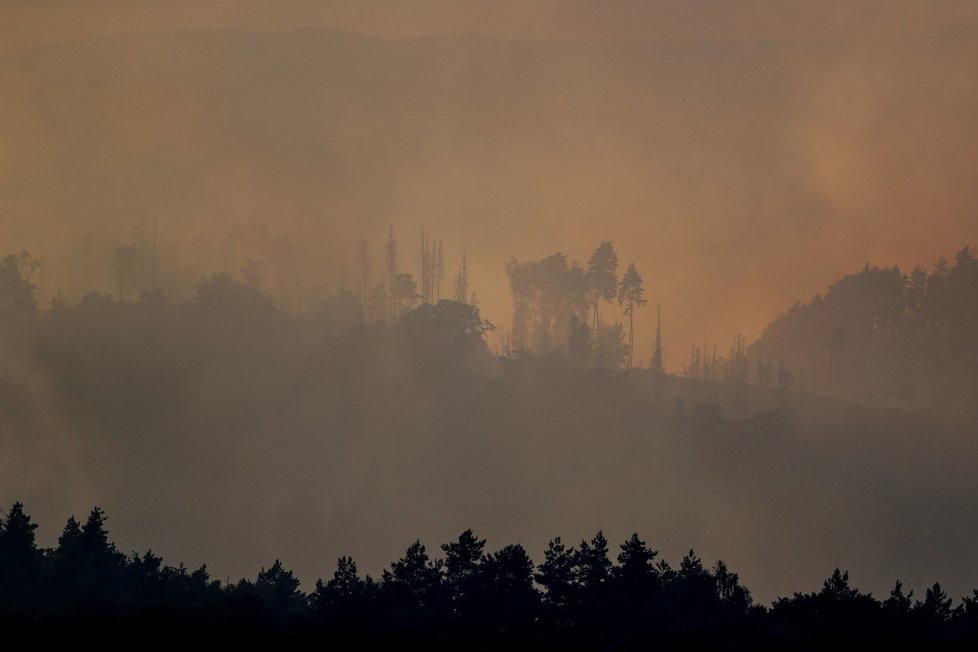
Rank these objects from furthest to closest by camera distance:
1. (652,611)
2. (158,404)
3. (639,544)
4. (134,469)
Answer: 1. (158,404)
2. (134,469)
3. (639,544)
4. (652,611)

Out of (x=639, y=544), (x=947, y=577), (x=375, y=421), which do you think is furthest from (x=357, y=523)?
(x=639, y=544)

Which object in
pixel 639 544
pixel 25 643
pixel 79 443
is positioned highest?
pixel 79 443

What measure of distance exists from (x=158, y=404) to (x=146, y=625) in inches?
5727

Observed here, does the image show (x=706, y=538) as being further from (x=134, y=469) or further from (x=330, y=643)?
(x=330, y=643)

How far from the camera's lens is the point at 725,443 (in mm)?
198375

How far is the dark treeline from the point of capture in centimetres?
4966

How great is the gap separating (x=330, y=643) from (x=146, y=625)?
7984mm

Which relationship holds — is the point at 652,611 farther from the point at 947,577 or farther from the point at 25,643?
the point at 947,577

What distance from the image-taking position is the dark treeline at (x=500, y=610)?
49656 mm

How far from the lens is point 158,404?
18800 centimetres

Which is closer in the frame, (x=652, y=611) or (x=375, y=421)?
(x=652, y=611)

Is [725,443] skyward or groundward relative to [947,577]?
skyward

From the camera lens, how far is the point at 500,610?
56.7 meters

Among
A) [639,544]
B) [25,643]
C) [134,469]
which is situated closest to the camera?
[25,643]
